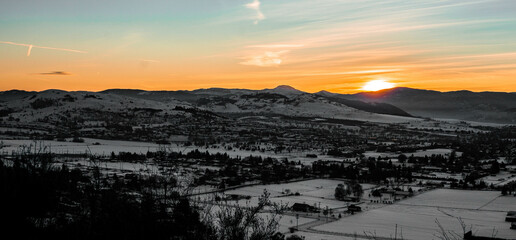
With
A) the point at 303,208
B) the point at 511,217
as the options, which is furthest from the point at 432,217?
the point at 303,208

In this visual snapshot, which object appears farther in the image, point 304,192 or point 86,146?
point 86,146

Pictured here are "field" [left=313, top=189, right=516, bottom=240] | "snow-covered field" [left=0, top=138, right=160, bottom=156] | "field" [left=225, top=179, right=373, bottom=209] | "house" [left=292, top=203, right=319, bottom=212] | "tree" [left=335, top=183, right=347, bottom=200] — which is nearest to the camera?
"field" [left=313, top=189, right=516, bottom=240]

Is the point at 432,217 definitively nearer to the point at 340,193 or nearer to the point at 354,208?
the point at 354,208

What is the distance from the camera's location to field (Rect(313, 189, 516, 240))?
38125 mm

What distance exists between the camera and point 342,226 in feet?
132

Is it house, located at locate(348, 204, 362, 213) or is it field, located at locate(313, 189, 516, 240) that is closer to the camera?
field, located at locate(313, 189, 516, 240)

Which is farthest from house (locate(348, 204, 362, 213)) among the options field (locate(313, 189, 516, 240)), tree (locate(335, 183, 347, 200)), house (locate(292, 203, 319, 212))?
tree (locate(335, 183, 347, 200))

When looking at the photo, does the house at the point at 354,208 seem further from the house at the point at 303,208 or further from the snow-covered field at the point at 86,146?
the snow-covered field at the point at 86,146

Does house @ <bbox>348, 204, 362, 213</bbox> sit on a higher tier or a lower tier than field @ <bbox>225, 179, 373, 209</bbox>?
higher

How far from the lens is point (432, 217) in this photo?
145ft

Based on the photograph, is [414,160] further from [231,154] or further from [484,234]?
[484,234]

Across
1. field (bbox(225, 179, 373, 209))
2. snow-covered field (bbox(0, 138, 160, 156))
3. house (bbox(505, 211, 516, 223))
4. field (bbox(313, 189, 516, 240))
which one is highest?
snow-covered field (bbox(0, 138, 160, 156))

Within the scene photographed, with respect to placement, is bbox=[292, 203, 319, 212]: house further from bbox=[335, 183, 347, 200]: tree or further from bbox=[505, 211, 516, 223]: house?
bbox=[505, 211, 516, 223]: house

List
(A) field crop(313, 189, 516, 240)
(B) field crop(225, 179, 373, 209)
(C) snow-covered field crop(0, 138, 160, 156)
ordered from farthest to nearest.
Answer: (C) snow-covered field crop(0, 138, 160, 156), (B) field crop(225, 179, 373, 209), (A) field crop(313, 189, 516, 240)
